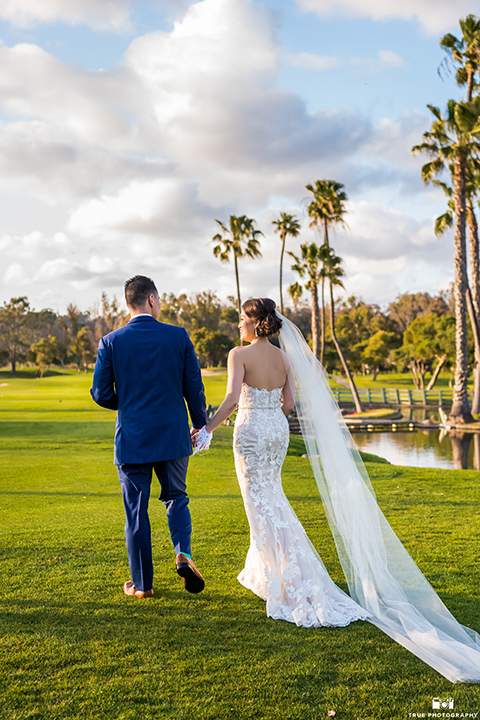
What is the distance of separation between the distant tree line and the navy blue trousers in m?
50.5

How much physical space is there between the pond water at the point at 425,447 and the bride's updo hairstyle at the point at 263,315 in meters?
15.3

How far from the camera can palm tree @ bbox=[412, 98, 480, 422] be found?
27281 millimetres

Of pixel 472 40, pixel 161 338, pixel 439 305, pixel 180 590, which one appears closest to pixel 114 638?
pixel 180 590

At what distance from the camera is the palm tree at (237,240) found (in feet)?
142

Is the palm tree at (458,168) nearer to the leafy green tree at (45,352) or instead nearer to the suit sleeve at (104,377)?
the suit sleeve at (104,377)

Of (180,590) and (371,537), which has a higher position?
(371,537)

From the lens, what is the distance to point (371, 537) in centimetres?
464

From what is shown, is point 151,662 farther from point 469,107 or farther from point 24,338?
point 24,338

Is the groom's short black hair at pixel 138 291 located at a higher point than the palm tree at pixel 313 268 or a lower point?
lower

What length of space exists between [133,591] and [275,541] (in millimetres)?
1154

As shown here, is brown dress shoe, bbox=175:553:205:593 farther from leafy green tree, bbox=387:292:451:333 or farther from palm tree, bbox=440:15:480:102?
leafy green tree, bbox=387:292:451:333

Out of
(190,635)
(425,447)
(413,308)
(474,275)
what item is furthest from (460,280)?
(413,308)

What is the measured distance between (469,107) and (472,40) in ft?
14.3

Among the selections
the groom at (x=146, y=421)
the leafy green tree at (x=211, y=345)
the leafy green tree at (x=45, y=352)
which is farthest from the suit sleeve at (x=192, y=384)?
the leafy green tree at (x=45, y=352)
